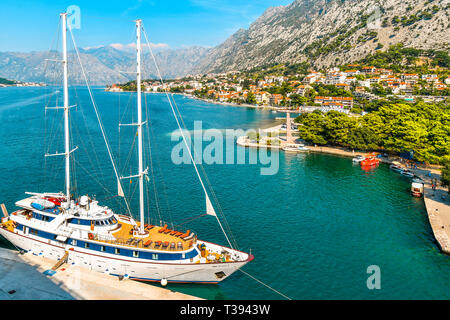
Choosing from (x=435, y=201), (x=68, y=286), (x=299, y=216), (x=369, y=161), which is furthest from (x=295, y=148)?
(x=68, y=286)

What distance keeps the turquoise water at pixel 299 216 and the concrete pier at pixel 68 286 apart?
100 inches

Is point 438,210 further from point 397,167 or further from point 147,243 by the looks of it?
point 147,243

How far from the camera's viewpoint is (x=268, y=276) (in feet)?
76.3

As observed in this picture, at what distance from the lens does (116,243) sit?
21562 millimetres

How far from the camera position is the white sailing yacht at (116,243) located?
21016 millimetres

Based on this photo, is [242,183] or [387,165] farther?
[387,165]

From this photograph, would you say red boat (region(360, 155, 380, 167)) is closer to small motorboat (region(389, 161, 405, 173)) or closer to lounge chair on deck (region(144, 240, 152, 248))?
small motorboat (region(389, 161, 405, 173))

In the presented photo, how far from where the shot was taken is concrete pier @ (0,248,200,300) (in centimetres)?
1955

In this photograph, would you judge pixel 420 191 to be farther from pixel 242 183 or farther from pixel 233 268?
pixel 233 268

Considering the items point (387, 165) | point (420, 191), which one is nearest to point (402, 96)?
point (387, 165)

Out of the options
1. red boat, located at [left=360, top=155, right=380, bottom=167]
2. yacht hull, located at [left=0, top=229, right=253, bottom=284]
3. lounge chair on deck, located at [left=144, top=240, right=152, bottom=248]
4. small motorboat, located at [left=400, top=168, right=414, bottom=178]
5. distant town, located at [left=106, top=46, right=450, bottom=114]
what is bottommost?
yacht hull, located at [left=0, top=229, right=253, bottom=284]

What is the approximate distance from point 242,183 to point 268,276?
20813mm

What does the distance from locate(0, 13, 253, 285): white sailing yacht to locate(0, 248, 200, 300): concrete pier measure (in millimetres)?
687

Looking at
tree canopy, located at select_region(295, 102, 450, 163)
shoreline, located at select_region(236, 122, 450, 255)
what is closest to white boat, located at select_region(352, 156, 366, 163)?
shoreline, located at select_region(236, 122, 450, 255)
